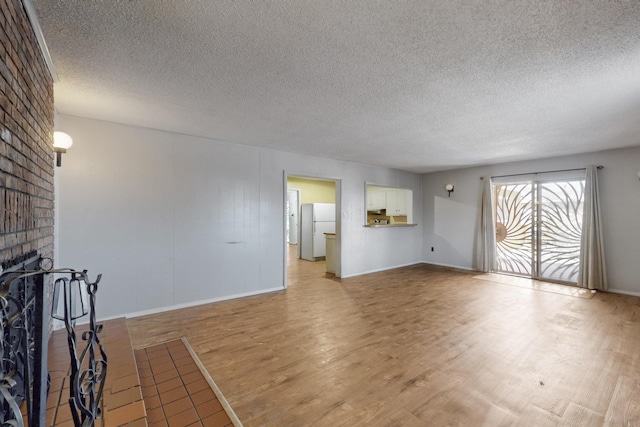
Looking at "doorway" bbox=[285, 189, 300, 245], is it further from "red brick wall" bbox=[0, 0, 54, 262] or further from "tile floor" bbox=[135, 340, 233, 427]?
"red brick wall" bbox=[0, 0, 54, 262]

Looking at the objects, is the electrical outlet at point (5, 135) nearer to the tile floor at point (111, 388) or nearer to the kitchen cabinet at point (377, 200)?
the tile floor at point (111, 388)

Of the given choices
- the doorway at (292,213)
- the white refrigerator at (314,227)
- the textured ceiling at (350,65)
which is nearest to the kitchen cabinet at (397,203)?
the white refrigerator at (314,227)

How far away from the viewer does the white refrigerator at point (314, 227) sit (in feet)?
25.4

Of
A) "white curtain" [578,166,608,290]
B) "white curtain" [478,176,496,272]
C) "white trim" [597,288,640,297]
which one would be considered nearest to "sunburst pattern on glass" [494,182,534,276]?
"white curtain" [478,176,496,272]

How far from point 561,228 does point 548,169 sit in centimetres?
114

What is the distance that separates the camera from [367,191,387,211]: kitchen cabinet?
7816 millimetres

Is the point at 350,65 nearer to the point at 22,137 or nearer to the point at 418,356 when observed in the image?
the point at 22,137

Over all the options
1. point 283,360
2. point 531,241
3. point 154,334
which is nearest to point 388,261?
point 531,241

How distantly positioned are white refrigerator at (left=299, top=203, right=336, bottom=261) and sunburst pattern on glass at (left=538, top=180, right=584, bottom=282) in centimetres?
481

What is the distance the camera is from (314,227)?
772 cm

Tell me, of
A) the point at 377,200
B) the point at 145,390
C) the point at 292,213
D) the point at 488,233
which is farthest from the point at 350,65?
the point at 292,213

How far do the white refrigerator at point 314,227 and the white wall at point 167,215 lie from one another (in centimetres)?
276

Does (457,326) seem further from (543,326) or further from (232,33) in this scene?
(232,33)

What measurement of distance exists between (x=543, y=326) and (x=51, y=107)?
5.37m
